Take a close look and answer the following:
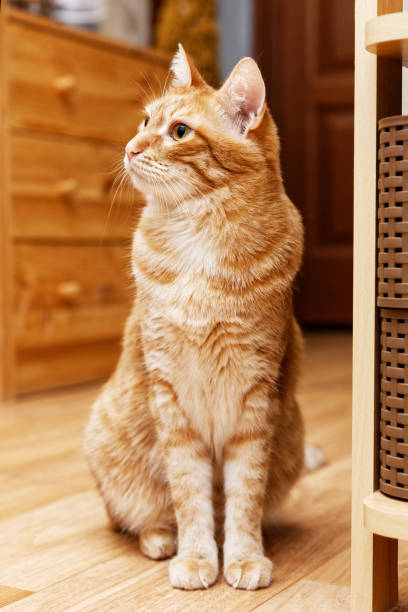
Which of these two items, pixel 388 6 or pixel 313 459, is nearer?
A: pixel 388 6

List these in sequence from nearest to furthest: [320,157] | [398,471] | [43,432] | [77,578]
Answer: [398,471], [77,578], [43,432], [320,157]

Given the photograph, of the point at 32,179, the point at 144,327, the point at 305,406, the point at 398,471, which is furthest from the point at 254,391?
the point at 32,179

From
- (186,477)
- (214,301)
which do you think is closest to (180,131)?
(214,301)

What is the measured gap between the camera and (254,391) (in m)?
1.23

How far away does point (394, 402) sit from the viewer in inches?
38.4

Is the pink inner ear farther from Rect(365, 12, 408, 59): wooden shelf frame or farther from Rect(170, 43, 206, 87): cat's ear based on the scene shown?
Rect(365, 12, 408, 59): wooden shelf frame

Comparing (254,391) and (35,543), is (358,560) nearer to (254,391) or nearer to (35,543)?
(254,391)

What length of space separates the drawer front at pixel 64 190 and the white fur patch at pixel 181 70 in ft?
3.74

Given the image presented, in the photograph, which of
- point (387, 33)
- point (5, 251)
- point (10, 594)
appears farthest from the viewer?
point (5, 251)

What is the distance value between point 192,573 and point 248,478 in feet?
0.52

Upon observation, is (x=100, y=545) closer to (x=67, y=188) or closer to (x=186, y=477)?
(x=186, y=477)

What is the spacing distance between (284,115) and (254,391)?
3.51 m

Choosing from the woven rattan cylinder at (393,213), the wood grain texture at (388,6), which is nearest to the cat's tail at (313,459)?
the woven rattan cylinder at (393,213)

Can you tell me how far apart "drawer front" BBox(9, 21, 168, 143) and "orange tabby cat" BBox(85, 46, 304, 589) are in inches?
49.2
